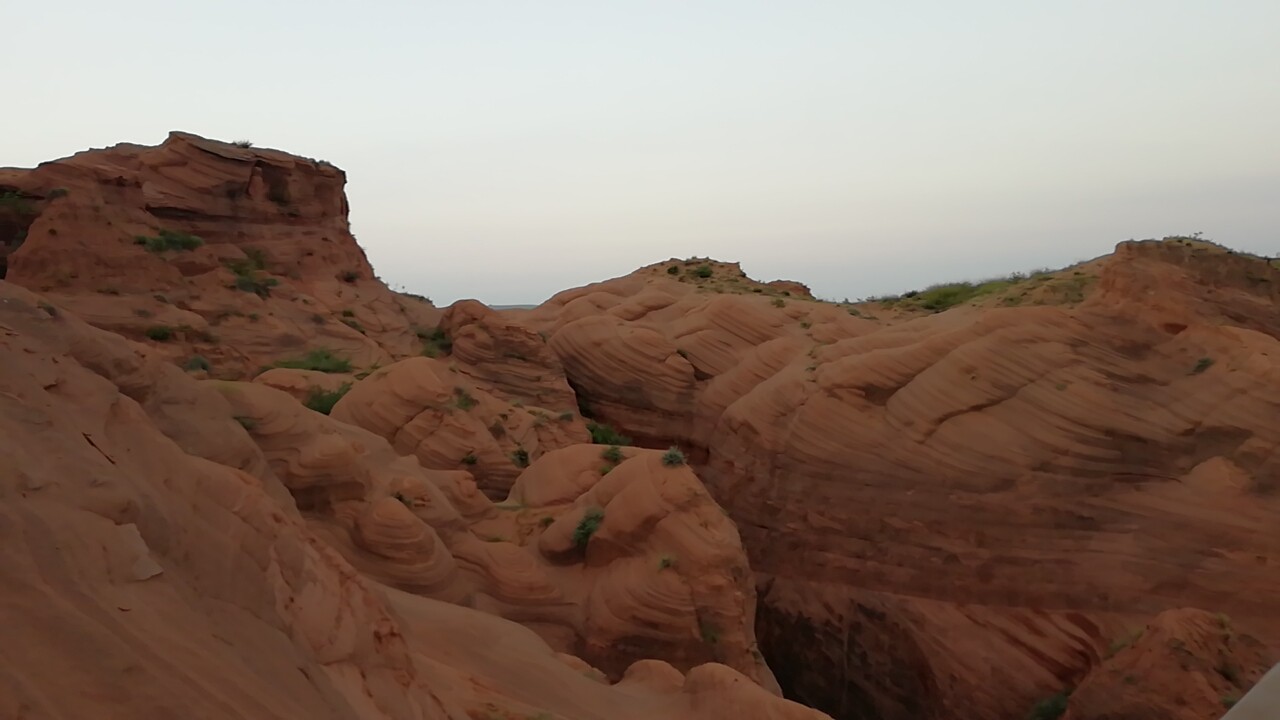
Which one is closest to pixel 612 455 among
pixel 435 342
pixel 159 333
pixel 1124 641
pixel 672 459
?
pixel 672 459

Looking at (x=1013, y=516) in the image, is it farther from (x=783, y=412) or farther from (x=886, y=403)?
(x=783, y=412)

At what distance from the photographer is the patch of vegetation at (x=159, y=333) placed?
54.7 feet

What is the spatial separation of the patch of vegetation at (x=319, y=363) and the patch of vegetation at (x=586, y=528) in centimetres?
1039

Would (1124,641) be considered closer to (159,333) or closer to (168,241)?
(159,333)

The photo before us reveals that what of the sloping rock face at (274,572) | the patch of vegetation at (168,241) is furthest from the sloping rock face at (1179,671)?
the patch of vegetation at (168,241)

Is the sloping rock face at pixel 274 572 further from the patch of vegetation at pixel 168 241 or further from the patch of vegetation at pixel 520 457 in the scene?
the patch of vegetation at pixel 168 241

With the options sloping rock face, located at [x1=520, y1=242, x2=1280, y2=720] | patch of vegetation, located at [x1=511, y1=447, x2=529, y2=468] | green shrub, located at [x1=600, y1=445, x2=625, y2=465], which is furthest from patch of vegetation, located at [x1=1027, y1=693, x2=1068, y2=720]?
patch of vegetation, located at [x1=511, y1=447, x2=529, y2=468]

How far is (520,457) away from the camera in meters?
15.7

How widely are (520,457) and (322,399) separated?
4012 mm

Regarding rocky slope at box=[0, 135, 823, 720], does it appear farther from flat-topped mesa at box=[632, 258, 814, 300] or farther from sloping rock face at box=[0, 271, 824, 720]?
flat-topped mesa at box=[632, 258, 814, 300]

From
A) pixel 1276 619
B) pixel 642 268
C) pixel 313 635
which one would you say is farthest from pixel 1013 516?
pixel 642 268

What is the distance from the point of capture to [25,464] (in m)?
3.50

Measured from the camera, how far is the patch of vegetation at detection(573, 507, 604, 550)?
36.6ft

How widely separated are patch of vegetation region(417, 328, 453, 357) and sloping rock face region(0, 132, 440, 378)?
344 millimetres
